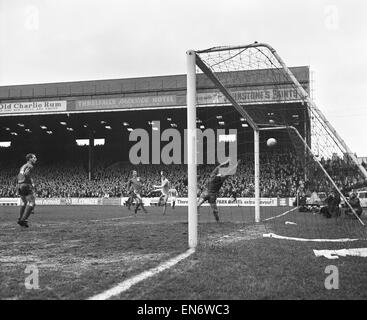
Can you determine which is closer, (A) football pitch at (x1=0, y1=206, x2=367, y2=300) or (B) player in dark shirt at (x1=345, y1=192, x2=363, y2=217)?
(A) football pitch at (x1=0, y1=206, x2=367, y2=300)

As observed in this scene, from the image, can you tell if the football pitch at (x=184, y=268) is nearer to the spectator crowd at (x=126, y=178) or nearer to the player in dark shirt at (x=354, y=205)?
the player in dark shirt at (x=354, y=205)

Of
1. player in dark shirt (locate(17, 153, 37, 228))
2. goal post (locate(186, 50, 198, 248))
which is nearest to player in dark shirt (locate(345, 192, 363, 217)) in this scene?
goal post (locate(186, 50, 198, 248))

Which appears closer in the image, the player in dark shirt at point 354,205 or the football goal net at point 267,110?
the football goal net at point 267,110

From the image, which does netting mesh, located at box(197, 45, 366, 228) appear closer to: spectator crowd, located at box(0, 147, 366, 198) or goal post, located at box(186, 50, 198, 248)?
goal post, located at box(186, 50, 198, 248)

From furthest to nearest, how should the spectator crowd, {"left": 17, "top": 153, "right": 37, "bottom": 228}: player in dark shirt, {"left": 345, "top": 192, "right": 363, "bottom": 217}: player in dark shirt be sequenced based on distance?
1. the spectator crowd
2. {"left": 345, "top": 192, "right": 363, "bottom": 217}: player in dark shirt
3. {"left": 17, "top": 153, "right": 37, "bottom": 228}: player in dark shirt

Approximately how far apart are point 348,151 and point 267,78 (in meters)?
3.43

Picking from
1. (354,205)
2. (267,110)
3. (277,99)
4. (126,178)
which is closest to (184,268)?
(277,99)

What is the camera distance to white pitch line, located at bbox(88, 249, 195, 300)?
388 cm

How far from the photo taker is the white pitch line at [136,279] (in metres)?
3.88

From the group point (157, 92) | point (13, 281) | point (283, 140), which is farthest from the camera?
point (157, 92)

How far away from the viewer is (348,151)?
757cm

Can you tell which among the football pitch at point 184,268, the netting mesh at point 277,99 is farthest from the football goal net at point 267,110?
the football pitch at point 184,268
